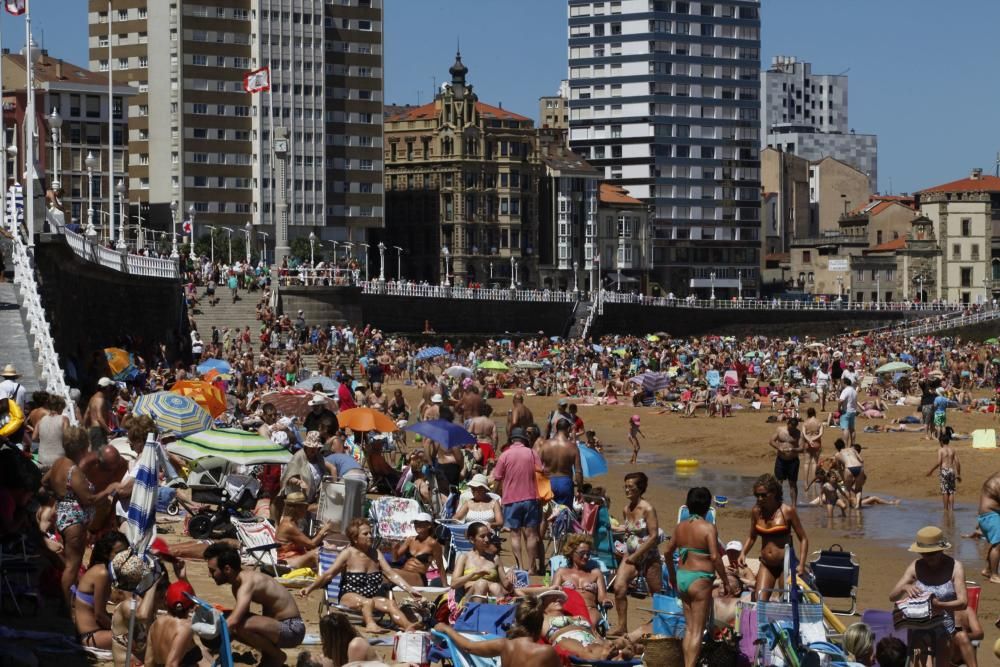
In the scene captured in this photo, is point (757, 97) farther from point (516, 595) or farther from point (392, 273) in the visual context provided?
point (516, 595)

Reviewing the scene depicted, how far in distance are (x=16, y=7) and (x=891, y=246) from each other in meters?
82.7

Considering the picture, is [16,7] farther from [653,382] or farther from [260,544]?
[260,544]

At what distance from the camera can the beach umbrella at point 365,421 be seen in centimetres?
1952

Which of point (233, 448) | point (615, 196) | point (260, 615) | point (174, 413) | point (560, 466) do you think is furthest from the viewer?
point (615, 196)

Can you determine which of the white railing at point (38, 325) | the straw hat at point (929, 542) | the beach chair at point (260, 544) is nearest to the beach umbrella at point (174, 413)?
the white railing at point (38, 325)

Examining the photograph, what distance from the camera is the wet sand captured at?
15508 mm

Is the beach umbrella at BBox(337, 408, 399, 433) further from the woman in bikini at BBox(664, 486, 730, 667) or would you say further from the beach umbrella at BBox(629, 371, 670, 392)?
the beach umbrella at BBox(629, 371, 670, 392)

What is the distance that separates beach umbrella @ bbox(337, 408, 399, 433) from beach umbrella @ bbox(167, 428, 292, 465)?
142 inches

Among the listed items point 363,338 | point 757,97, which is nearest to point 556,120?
point 757,97

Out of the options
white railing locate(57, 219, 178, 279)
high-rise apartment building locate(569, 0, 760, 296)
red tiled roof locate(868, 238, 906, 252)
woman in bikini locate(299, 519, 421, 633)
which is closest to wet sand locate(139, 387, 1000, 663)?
woman in bikini locate(299, 519, 421, 633)

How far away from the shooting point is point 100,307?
3156 centimetres

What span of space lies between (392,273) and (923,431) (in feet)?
211

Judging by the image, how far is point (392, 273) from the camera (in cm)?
9438

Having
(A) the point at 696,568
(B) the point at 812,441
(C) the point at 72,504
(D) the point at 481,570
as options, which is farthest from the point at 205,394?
(A) the point at 696,568
